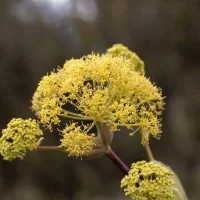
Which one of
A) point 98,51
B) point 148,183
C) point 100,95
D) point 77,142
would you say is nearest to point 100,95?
point 100,95

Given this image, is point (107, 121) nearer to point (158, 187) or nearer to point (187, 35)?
point (158, 187)

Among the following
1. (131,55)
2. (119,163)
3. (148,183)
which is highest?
(131,55)

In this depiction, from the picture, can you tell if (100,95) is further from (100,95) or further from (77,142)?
(77,142)

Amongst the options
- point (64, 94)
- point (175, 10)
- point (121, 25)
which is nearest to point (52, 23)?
point (121, 25)

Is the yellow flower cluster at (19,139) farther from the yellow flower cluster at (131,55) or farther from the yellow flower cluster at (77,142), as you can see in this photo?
the yellow flower cluster at (131,55)

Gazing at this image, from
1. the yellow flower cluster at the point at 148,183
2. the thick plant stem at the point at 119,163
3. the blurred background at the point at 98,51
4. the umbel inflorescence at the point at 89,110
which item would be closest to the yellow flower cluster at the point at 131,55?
the umbel inflorescence at the point at 89,110

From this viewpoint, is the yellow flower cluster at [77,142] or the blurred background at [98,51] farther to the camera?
the blurred background at [98,51]
